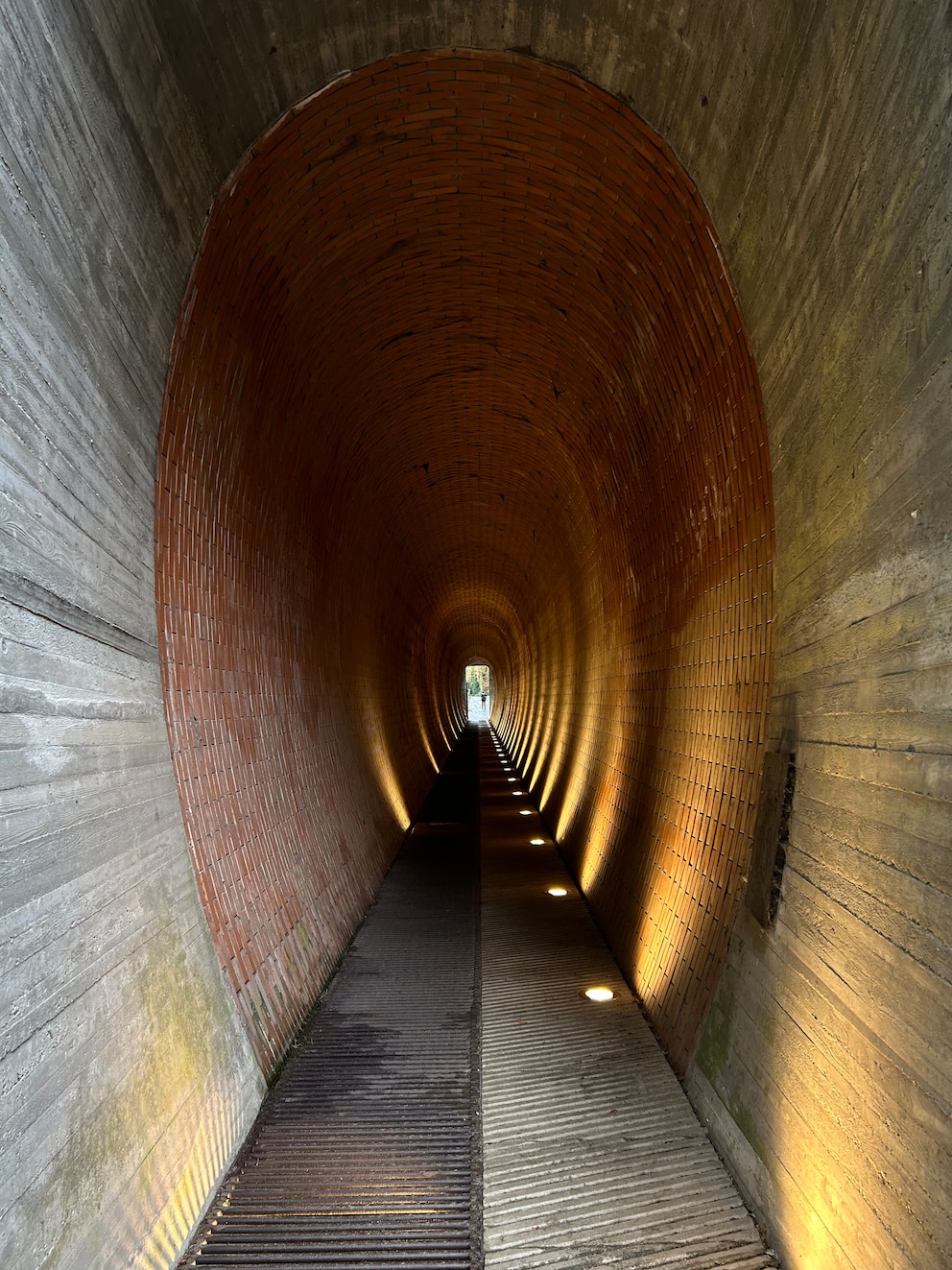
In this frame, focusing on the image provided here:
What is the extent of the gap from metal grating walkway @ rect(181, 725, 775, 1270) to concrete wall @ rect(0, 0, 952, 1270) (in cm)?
25

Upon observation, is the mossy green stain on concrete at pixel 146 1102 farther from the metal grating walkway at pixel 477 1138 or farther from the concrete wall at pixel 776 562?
the metal grating walkway at pixel 477 1138

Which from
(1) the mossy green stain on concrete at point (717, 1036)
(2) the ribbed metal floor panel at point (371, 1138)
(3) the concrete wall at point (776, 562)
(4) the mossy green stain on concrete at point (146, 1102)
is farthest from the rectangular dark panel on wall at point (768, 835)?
(4) the mossy green stain on concrete at point (146, 1102)

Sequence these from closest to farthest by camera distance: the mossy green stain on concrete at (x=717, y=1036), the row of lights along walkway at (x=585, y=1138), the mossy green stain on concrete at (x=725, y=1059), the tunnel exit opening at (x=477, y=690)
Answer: the row of lights along walkway at (x=585, y=1138) < the mossy green stain on concrete at (x=725, y=1059) < the mossy green stain on concrete at (x=717, y=1036) < the tunnel exit opening at (x=477, y=690)

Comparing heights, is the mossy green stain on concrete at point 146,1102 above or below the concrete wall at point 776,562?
below

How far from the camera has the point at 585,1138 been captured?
3553 mm

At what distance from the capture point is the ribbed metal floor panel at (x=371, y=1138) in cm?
294

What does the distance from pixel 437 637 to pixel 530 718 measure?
353 centimetres

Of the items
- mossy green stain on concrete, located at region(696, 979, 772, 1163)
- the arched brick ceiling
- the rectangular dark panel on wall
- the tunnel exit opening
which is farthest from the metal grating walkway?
the tunnel exit opening

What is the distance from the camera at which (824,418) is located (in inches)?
110

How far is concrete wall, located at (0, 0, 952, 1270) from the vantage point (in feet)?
7.06

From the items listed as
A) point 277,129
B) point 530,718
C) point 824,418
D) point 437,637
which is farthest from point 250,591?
point 437,637

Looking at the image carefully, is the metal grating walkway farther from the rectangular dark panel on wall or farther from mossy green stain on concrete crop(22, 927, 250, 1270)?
the rectangular dark panel on wall

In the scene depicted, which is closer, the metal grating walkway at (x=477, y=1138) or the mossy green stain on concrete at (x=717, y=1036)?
the metal grating walkway at (x=477, y=1138)

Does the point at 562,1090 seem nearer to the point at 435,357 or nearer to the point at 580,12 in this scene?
the point at 580,12
